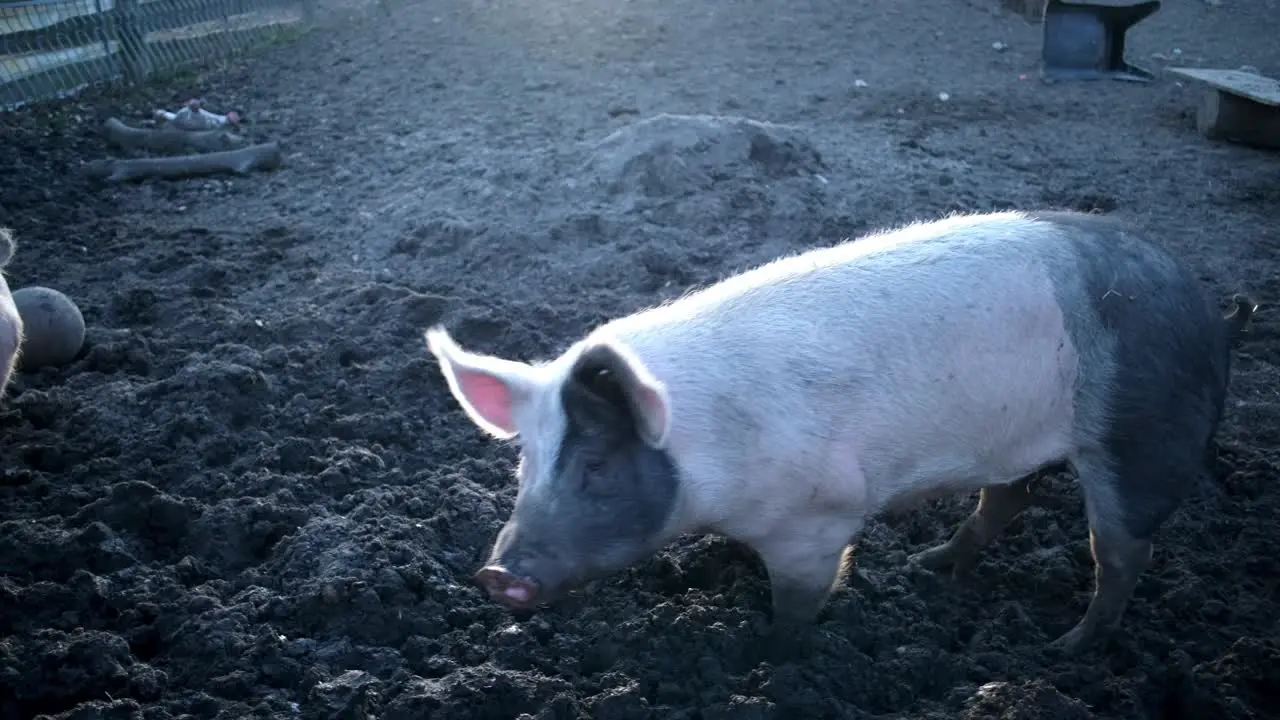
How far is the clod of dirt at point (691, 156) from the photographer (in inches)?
269

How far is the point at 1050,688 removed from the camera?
9.87ft

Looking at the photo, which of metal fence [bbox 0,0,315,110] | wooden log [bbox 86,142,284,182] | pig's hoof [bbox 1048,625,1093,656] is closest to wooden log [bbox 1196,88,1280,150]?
pig's hoof [bbox 1048,625,1093,656]

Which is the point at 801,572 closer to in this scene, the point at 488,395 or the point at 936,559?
the point at 936,559

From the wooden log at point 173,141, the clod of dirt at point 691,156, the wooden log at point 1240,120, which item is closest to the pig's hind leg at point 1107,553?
the clod of dirt at point 691,156

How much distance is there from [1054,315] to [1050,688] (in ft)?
3.42

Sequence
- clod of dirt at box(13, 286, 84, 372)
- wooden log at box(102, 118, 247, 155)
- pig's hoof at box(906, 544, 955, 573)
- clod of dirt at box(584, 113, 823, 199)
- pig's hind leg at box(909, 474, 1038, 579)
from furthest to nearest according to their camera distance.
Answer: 1. wooden log at box(102, 118, 247, 155)
2. clod of dirt at box(584, 113, 823, 199)
3. clod of dirt at box(13, 286, 84, 372)
4. pig's hoof at box(906, 544, 955, 573)
5. pig's hind leg at box(909, 474, 1038, 579)

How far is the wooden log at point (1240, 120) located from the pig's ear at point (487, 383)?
24.6 feet

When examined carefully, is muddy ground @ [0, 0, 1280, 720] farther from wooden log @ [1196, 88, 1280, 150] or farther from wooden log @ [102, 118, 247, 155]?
wooden log @ [102, 118, 247, 155]

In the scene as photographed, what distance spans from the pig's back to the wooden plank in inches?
236

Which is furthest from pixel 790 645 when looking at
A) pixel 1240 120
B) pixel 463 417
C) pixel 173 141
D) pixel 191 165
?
pixel 1240 120

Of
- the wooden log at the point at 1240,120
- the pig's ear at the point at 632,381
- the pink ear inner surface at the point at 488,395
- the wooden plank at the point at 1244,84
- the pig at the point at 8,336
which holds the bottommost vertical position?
the wooden log at the point at 1240,120

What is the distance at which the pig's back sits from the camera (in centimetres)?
298

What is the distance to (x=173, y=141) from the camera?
27.1 feet

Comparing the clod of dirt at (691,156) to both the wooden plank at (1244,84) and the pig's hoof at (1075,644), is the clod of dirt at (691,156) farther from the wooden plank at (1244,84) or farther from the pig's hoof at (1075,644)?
the pig's hoof at (1075,644)
